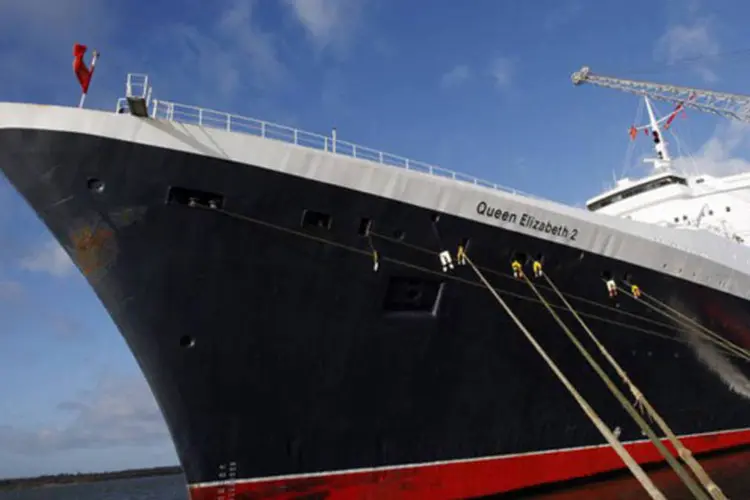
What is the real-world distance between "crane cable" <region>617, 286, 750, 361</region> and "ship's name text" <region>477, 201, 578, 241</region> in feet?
7.49

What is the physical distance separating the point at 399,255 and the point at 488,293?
225 cm

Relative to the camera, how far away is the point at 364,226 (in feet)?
33.7

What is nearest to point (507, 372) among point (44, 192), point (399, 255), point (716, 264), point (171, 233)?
point (399, 255)

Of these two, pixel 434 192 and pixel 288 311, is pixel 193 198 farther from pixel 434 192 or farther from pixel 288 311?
pixel 434 192

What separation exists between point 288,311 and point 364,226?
2.13m

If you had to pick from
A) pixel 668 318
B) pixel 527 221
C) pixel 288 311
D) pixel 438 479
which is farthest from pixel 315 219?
pixel 668 318

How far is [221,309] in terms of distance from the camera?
30.2 ft

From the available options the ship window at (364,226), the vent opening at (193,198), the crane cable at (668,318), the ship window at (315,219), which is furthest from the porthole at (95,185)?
the crane cable at (668,318)

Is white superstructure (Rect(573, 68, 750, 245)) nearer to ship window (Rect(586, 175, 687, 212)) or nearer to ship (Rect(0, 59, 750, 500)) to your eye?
ship window (Rect(586, 175, 687, 212))

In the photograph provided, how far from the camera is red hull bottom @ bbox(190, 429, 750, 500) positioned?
929cm

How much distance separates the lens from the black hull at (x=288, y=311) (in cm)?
886

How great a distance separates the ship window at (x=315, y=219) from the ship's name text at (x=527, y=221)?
3334mm

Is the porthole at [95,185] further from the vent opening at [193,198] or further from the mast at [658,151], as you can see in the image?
the mast at [658,151]

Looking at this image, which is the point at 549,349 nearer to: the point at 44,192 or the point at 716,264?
the point at 716,264
